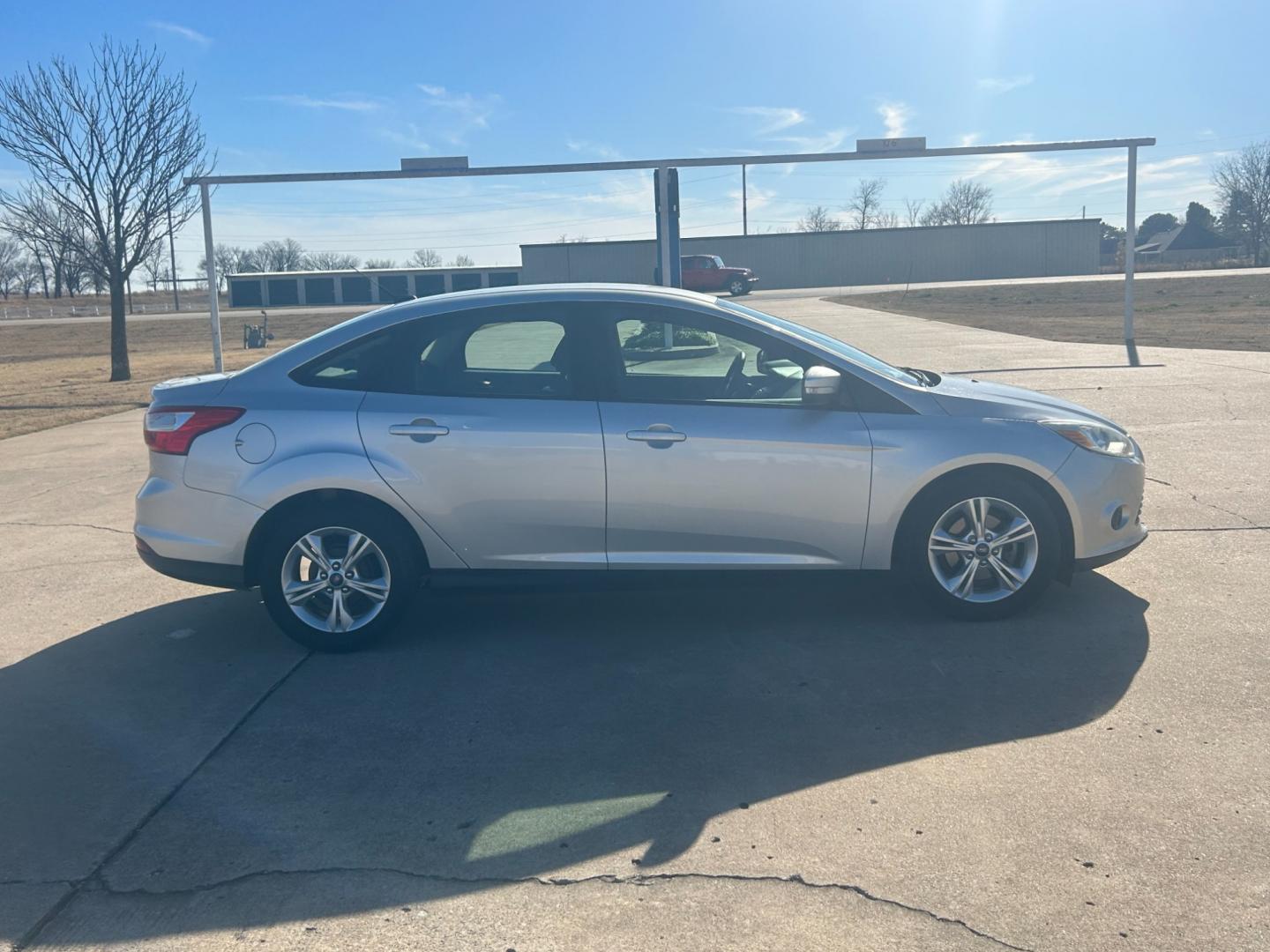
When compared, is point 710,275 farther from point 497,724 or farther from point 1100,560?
point 497,724

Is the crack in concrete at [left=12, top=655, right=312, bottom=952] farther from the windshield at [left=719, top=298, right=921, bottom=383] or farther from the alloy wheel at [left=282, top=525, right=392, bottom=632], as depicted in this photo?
the windshield at [left=719, top=298, right=921, bottom=383]

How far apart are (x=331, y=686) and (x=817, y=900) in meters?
2.58

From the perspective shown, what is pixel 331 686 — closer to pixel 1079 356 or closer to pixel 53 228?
pixel 1079 356

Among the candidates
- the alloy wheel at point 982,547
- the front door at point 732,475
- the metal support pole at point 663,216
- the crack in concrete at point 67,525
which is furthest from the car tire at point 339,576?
the metal support pole at point 663,216

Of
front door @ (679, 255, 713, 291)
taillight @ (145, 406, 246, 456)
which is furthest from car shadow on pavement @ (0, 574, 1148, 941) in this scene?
front door @ (679, 255, 713, 291)

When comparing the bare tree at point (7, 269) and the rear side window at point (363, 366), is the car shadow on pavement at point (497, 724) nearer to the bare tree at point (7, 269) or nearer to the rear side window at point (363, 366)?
the rear side window at point (363, 366)

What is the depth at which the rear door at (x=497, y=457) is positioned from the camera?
5.13 m

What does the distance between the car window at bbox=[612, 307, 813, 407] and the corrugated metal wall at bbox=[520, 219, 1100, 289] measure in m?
57.9

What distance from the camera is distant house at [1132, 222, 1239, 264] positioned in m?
96.5

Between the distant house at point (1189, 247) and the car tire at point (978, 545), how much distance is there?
9914 centimetres

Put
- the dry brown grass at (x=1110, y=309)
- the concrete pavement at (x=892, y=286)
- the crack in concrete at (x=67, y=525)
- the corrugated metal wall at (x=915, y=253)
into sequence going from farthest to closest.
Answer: the corrugated metal wall at (x=915, y=253), the concrete pavement at (x=892, y=286), the dry brown grass at (x=1110, y=309), the crack in concrete at (x=67, y=525)

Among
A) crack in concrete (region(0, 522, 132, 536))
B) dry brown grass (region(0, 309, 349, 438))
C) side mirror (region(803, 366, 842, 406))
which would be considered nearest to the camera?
side mirror (region(803, 366, 842, 406))

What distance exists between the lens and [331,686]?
488cm

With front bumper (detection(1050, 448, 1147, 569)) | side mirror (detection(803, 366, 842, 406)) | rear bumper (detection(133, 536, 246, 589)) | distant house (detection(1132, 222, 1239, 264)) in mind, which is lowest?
rear bumper (detection(133, 536, 246, 589))
